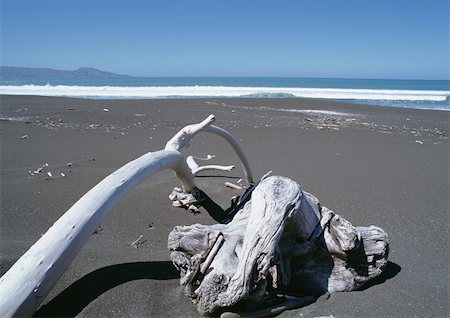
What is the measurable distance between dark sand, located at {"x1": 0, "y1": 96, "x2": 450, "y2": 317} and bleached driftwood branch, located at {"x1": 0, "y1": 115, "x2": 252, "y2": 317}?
32cm

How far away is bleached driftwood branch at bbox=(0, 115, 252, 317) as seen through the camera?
172 cm

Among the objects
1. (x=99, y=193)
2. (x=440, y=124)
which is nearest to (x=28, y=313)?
(x=99, y=193)

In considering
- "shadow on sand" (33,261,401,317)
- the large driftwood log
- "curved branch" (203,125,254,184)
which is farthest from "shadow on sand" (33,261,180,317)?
"curved branch" (203,125,254,184)

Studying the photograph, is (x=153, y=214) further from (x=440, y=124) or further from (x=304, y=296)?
(x=440, y=124)

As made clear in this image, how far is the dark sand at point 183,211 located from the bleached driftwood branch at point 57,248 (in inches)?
12.6

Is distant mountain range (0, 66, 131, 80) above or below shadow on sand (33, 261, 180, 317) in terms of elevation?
above

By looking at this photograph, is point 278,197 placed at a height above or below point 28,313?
above

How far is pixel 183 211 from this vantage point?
3.67 m

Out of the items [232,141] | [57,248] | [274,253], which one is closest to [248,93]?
[232,141]

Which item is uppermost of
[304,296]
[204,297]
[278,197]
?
[278,197]

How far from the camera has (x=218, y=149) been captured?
673 cm

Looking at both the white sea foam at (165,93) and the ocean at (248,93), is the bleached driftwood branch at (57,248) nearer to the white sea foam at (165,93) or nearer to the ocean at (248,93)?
the ocean at (248,93)

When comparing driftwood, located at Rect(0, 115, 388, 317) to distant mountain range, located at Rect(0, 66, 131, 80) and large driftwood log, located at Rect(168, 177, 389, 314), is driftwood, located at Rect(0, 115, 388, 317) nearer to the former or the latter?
large driftwood log, located at Rect(168, 177, 389, 314)

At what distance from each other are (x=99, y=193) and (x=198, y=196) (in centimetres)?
155
